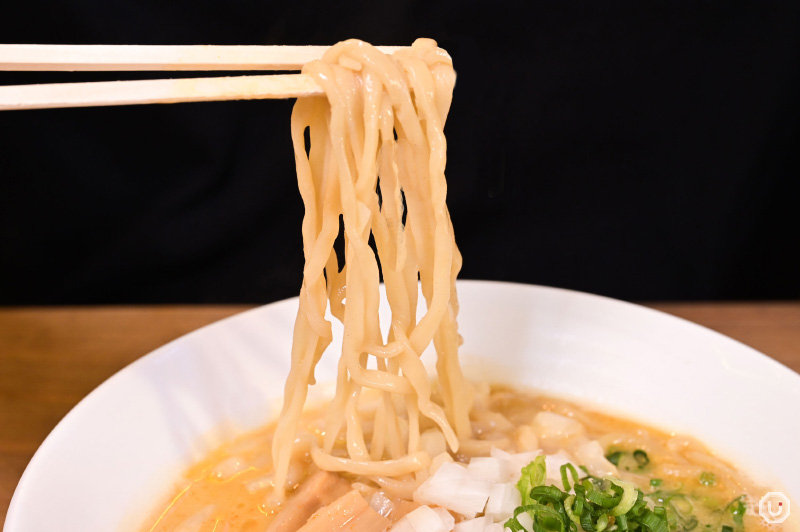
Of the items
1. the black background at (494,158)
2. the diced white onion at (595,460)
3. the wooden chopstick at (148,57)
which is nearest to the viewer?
the wooden chopstick at (148,57)

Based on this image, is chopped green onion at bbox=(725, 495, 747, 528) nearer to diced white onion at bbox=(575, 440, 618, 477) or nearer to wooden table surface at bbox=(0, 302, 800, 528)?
diced white onion at bbox=(575, 440, 618, 477)

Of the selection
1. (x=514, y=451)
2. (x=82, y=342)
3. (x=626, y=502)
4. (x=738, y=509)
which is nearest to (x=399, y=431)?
(x=514, y=451)

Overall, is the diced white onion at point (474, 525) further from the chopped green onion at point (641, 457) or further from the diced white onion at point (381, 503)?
the chopped green onion at point (641, 457)

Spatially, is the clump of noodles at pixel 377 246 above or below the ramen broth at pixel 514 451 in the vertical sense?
above

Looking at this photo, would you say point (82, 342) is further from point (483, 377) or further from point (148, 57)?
point (483, 377)

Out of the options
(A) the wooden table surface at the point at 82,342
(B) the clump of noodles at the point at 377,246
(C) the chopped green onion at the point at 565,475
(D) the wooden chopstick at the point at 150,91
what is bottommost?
(A) the wooden table surface at the point at 82,342

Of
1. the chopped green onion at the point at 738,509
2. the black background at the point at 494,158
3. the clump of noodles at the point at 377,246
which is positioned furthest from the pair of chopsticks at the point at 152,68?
the chopped green onion at the point at 738,509

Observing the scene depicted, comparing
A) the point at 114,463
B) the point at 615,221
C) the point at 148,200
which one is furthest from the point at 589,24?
the point at 114,463
